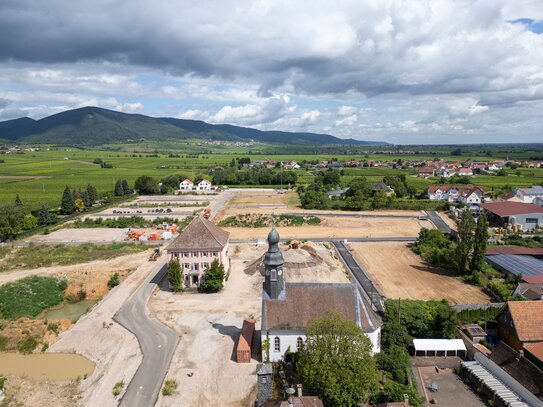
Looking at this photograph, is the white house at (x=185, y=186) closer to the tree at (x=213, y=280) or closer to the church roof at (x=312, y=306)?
the tree at (x=213, y=280)

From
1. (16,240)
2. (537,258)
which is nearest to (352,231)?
(537,258)

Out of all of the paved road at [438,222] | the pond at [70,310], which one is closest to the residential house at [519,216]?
the paved road at [438,222]

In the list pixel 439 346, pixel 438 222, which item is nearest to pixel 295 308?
pixel 439 346

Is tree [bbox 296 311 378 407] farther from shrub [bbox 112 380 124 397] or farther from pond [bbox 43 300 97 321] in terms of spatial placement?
pond [bbox 43 300 97 321]

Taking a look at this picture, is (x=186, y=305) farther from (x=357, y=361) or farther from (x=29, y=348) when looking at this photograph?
(x=357, y=361)

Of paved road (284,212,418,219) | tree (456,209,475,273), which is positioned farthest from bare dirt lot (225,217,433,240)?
tree (456,209,475,273)

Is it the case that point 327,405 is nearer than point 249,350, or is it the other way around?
point 327,405

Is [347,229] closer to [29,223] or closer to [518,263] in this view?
[518,263]

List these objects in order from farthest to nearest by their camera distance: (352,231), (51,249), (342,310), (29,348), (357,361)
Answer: (352,231), (51,249), (29,348), (342,310), (357,361)
